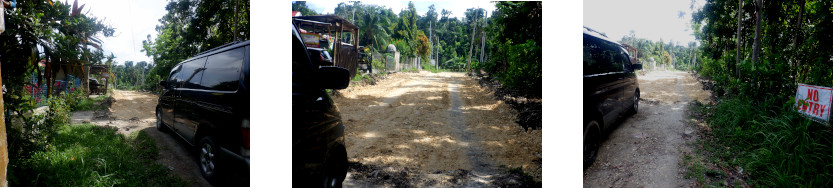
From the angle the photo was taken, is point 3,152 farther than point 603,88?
No

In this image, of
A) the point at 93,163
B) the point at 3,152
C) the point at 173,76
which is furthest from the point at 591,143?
the point at 3,152

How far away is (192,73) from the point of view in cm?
206

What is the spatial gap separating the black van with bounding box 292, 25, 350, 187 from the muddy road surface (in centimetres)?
67

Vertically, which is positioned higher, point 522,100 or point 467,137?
point 522,100

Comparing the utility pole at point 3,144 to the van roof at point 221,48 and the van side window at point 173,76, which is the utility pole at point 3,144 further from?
the van roof at point 221,48

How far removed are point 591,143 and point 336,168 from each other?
5.36 ft

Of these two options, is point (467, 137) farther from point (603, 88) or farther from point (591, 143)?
point (603, 88)

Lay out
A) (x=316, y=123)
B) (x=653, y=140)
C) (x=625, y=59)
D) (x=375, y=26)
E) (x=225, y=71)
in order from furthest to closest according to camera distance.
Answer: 1. (x=625, y=59)
2. (x=653, y=140)
3. (x=375, y=26)
4. (x=225, y=71)
5. (x=316, y=123)

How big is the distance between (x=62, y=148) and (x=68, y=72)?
1.52ft

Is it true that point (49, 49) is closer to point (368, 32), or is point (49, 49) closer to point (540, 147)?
point (368, 32)

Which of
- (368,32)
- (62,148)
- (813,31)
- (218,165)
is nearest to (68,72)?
(62,148)

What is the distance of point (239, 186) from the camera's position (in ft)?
6.95

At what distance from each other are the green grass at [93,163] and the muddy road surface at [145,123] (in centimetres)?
4

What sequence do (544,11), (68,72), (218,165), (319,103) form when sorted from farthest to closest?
(544,11) < (68,72) < (218,165) < (319,103)
